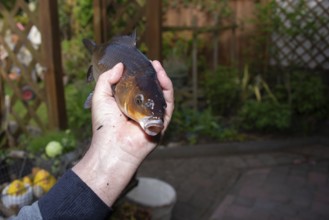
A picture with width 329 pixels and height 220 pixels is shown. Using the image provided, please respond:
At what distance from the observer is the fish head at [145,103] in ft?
3.87

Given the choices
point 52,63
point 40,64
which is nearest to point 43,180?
point 52,63

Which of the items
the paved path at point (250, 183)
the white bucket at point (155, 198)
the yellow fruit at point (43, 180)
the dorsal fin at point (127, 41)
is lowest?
the paved path at point (250, 183)

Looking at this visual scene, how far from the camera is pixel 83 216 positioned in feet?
3.98

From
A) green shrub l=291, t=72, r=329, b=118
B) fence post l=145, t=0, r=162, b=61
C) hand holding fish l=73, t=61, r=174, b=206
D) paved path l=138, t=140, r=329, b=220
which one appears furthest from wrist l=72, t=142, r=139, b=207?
green shrub l=291, t=72, r=329, b=118

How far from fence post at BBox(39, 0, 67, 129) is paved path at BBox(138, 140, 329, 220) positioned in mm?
1263

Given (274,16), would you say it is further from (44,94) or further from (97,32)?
(44,94)

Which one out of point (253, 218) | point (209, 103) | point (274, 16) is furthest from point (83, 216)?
point (274, 16)

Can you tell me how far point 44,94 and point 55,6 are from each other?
924mm

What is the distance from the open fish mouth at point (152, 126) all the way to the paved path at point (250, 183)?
2.64m

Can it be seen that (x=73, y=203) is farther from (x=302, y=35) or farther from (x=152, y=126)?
(x=302, y=35)

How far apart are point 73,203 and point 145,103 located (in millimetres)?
389

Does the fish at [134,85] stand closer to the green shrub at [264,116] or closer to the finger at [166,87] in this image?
the finger at [166,87]

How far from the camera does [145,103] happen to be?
120 cm

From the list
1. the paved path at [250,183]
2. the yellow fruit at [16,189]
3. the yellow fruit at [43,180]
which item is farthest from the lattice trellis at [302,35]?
the yellow fruit at [16,189]
